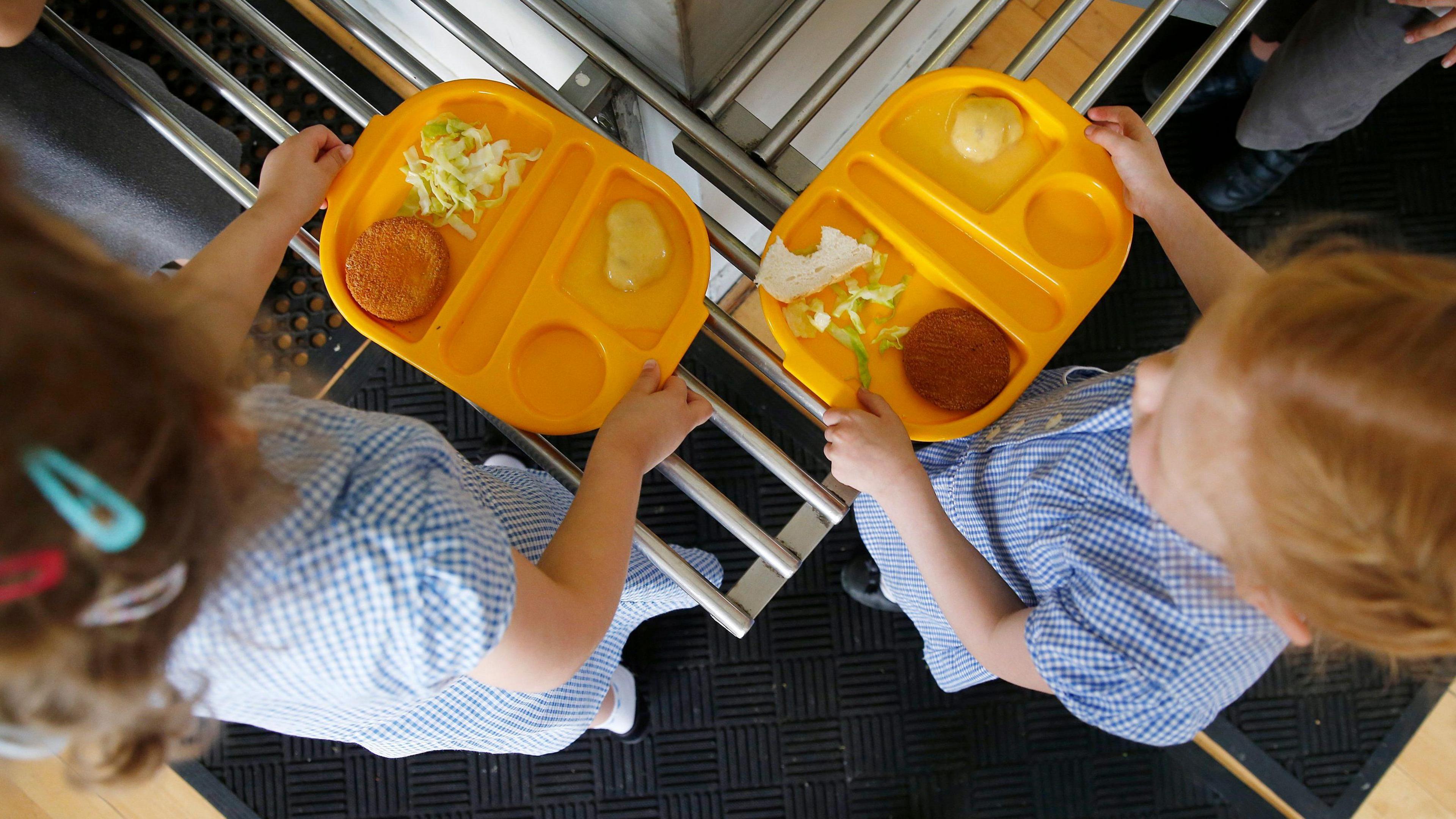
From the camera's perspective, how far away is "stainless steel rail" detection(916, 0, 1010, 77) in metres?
0.73

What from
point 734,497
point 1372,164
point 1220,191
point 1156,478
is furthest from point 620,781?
point 1372,164

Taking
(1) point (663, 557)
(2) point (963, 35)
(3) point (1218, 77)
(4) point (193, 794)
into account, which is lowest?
(4) point (193, 794)

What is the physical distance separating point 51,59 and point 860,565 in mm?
1152

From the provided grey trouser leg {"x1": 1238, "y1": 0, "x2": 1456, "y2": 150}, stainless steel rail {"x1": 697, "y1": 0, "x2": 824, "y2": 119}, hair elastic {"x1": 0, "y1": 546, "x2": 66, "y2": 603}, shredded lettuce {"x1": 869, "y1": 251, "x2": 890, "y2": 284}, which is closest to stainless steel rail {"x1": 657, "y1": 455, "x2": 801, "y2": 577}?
shredded lettuce {"x1": 869, "y1": 251, "x2": 890, "y2": 284}

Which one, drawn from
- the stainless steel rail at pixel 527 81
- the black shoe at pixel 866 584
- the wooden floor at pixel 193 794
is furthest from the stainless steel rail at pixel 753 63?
the black shoe at pixel 866 584

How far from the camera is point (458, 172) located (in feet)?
2.33

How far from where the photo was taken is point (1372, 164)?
4.18ft

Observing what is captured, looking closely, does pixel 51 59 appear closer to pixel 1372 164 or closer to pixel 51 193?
pixel 51 193

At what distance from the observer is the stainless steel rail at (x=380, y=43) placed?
30.4 inches

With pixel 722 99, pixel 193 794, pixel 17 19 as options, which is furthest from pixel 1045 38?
pixel 193 794

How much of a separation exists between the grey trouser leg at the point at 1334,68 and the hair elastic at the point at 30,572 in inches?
50.2

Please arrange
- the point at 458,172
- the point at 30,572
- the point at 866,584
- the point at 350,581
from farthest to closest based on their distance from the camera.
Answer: the point at 866,584
the point at 458,172
the point at 350,581
the point at 30,572

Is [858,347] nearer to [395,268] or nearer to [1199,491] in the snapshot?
[1199,491]

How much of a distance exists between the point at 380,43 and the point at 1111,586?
0.82 meters
